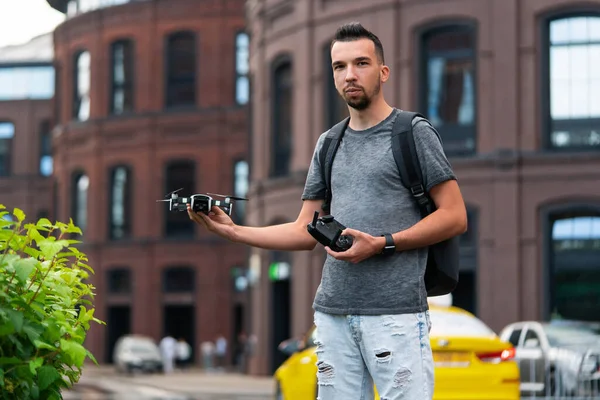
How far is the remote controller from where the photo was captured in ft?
14.8

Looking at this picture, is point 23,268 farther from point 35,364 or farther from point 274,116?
point 274,116

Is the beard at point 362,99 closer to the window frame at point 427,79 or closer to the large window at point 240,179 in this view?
the window frame at point 427,79

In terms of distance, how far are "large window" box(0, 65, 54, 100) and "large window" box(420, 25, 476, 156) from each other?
1702 inches

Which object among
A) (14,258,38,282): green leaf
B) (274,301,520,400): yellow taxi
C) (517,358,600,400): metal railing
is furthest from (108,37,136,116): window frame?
(14,258,38,282): green leaf

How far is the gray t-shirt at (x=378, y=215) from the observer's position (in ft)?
15.2

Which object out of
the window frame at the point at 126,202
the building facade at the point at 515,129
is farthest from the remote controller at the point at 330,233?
the window frame at the point at 126,202

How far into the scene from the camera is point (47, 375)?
416 centimetres

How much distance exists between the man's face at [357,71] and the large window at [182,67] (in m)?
51.4

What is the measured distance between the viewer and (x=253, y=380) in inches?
1439

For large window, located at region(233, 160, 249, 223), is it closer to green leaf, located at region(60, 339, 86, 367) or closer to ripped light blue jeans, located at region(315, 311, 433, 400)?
ripped light blue jeans, located at region(315, 311, 433, 400)

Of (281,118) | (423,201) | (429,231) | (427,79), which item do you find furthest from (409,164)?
(281,118)

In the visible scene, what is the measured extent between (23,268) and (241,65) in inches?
2045

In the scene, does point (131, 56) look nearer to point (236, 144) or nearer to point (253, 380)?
point (236, 144)

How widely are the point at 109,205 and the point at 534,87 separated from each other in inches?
1168
